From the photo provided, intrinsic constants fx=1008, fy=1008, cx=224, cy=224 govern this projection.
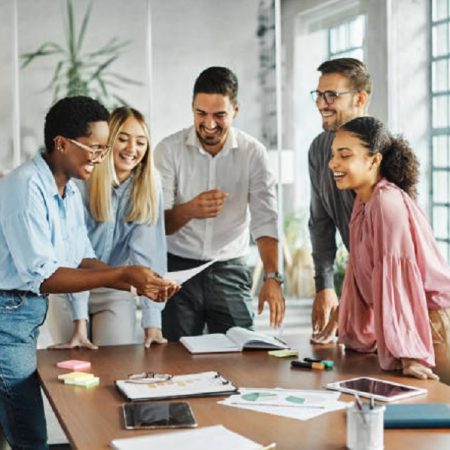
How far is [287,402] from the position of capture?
8.38 feet

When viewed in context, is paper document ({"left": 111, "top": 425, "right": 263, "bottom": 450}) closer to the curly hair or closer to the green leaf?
the curly hair

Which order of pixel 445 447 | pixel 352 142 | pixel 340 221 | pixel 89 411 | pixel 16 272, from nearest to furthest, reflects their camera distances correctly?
pixel 445 447
pixel 89 411
pixel 16 272
pixel 352 142
pixel 340 221

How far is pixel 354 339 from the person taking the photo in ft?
10.7

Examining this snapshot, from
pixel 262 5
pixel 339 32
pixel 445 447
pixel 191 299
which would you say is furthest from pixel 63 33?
pixel 445 447

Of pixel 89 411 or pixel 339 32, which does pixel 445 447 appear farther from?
pixel 339 32

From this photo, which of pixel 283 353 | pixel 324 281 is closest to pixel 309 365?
pixel 283 353

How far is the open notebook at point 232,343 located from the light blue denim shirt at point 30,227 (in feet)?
1.81

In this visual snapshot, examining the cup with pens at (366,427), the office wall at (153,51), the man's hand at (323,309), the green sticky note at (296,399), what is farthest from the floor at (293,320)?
the cup with pens at (366,427)

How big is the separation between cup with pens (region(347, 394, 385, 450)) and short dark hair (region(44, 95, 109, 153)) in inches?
49.8

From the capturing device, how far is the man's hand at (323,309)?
3557mm

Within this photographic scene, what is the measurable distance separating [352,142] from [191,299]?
117 cm

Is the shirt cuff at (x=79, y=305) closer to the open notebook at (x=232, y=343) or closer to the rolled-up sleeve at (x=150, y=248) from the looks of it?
the rolled-up sleeve at (x=150, y=248)

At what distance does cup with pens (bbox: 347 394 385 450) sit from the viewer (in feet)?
6.95

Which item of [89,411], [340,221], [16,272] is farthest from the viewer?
[340,221]
